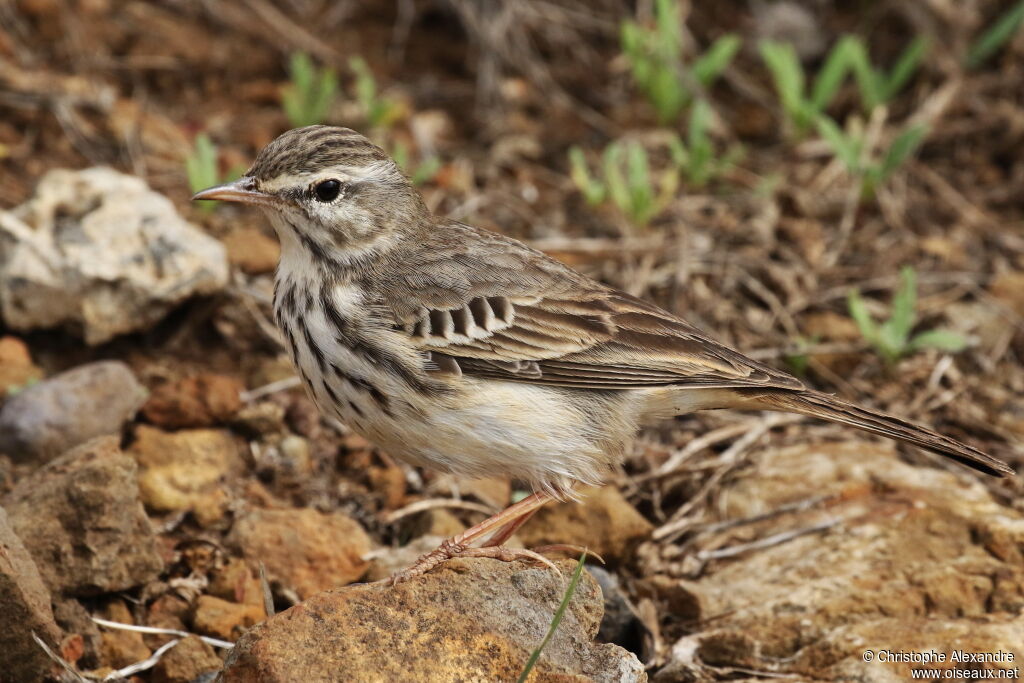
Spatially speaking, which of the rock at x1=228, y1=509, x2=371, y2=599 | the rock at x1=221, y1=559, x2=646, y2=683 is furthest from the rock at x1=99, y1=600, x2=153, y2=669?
the rock at x1=221, y1=559, x2=646, y2=683

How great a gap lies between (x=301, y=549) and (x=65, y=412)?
1.40 m

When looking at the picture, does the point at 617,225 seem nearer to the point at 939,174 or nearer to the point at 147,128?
the point at 939,174

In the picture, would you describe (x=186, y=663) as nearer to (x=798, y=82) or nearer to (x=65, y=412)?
(x=65, y=412)

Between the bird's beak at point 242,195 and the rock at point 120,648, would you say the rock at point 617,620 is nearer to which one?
the rock at point 120,648

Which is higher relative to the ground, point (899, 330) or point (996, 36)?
point (996, 36)

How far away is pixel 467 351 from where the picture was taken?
5078mm

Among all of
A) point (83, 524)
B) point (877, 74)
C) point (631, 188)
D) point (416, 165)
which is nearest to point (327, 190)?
point (83, 524)

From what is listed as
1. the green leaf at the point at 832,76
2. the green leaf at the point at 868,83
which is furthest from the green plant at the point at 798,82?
the green leaf at the point at 868,83

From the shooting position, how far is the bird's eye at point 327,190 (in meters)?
5.21

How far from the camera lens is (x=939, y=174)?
9.09m

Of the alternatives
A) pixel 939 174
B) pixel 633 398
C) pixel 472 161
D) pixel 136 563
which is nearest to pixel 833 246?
pixel 939 174

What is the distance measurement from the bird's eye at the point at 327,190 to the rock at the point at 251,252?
6.91 ft

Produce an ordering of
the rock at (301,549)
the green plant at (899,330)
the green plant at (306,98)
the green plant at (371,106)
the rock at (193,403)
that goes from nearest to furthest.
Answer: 1. the rock at (301,549)
2. the rock at (193,403)
3. the green plant at (899,330)
4. the green plant at (306,98)
5. the green plant at (371,106)

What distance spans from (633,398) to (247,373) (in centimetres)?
256
